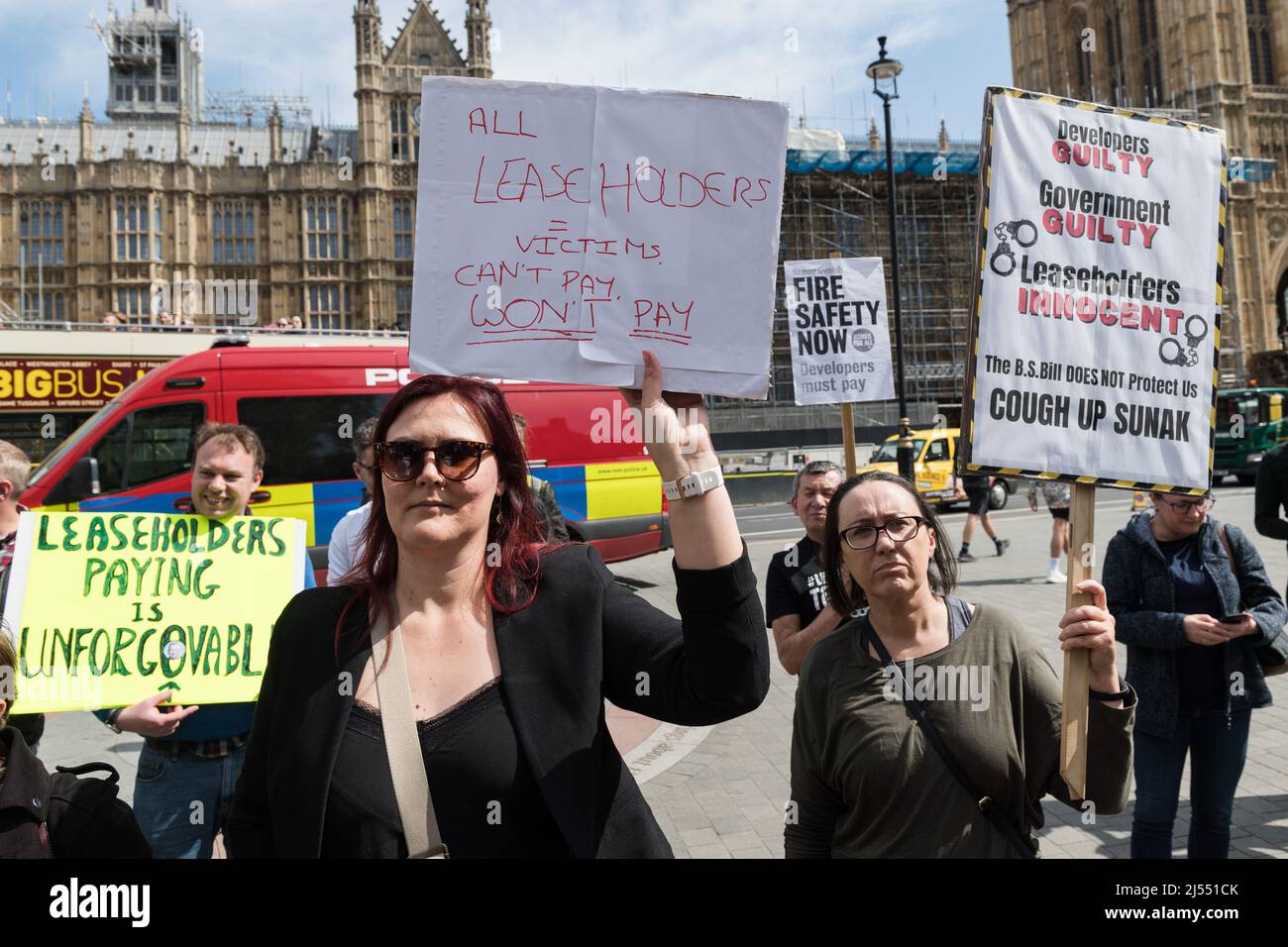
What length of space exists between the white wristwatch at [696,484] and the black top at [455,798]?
50 cm

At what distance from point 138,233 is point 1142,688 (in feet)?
190

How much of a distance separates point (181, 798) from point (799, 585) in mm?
2192

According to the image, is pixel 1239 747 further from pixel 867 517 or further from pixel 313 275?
pixel 313 275

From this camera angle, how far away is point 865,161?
44250 mm

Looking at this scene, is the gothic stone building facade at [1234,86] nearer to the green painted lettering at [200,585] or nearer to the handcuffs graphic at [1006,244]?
the handcuffs graphic at [1006,244]

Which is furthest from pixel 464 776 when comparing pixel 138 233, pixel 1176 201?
pixel 138 233

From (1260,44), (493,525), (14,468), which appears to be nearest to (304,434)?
(14,468)

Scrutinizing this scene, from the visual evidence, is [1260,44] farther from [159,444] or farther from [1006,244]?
[1006,244]

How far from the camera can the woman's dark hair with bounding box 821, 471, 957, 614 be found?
231 centimetres

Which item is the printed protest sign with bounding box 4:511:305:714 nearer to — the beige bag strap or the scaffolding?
the beige bag strap

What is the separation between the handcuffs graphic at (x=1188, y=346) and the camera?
2314 mm

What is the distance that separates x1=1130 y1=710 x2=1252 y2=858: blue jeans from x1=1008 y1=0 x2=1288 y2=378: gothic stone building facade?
60714 millimetres

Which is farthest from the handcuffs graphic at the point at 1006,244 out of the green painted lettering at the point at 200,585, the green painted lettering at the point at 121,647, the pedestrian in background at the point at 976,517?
the pedestrian in background at the point at 976,517

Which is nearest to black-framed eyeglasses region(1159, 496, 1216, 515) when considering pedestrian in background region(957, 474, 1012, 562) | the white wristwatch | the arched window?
the white wristwatch
